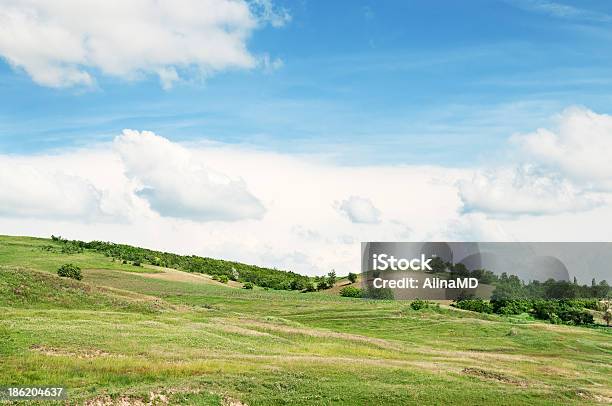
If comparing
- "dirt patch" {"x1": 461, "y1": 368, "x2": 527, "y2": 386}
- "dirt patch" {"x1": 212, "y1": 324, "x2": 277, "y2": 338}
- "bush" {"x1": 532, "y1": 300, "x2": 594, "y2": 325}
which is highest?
"bush" {"x1": 532, "y1": 300, "x2": 594, "y2": 325}

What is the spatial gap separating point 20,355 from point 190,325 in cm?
2280

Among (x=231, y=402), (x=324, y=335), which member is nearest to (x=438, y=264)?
(x=324, y=335)

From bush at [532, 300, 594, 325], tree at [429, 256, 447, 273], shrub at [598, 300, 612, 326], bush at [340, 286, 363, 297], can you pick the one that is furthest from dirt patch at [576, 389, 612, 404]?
tree at [429, 256, 447, 273]

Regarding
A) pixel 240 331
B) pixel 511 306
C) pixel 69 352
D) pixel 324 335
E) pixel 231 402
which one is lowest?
pixel 231 402

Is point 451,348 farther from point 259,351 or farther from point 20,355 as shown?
point 20,355

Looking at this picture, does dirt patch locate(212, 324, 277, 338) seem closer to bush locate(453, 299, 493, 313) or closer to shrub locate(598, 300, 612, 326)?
bush locate(453, 299, 493, 313)

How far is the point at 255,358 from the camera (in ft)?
154

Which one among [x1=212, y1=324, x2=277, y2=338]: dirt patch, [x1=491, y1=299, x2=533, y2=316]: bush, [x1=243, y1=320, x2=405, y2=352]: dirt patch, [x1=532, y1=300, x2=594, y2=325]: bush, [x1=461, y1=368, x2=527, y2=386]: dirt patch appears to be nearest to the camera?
[x1=461, y1=368, x2=527, y2=386]: dirt patch

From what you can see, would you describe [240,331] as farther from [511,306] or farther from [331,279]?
[331,279]

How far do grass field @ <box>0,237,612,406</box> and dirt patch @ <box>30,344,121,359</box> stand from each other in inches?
2.9

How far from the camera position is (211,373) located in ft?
128

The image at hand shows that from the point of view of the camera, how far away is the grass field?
36.3 meters

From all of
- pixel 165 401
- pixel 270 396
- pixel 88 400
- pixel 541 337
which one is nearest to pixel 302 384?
pixel 270 396

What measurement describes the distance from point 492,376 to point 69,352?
109 ft
